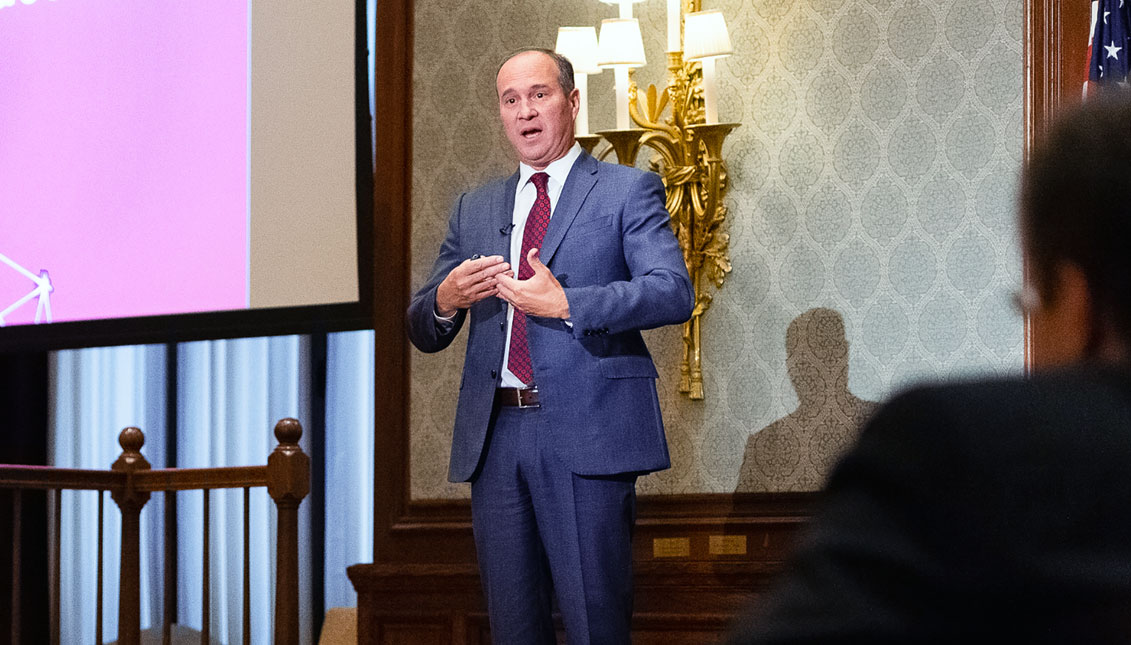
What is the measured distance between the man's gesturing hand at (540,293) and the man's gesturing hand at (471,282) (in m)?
0.03

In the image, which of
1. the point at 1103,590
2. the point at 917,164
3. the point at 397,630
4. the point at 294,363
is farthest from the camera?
the point at 294,363

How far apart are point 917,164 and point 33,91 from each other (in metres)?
2.90

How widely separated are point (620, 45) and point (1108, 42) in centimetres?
127

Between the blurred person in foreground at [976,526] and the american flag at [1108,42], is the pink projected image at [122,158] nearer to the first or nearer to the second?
the american flag at [1108,42]

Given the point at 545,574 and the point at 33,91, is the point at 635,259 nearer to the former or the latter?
the point at 545,574

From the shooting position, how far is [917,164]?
341cm

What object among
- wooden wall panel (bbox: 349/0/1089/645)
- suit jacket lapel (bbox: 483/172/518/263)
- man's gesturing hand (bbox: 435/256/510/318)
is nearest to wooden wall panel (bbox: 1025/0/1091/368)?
wooden wall panel (bbox: 349/0/1089/645)

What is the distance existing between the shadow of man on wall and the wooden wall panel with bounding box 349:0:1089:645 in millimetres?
58

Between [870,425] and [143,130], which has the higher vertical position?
[143,130]

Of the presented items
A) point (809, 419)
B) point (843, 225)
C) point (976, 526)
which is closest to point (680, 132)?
point (843, 225)

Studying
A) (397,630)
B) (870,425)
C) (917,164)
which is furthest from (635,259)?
(870,425)

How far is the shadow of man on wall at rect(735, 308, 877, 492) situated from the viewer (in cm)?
342

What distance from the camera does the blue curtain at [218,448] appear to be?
4.59m

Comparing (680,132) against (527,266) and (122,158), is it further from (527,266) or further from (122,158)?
(122,158)
